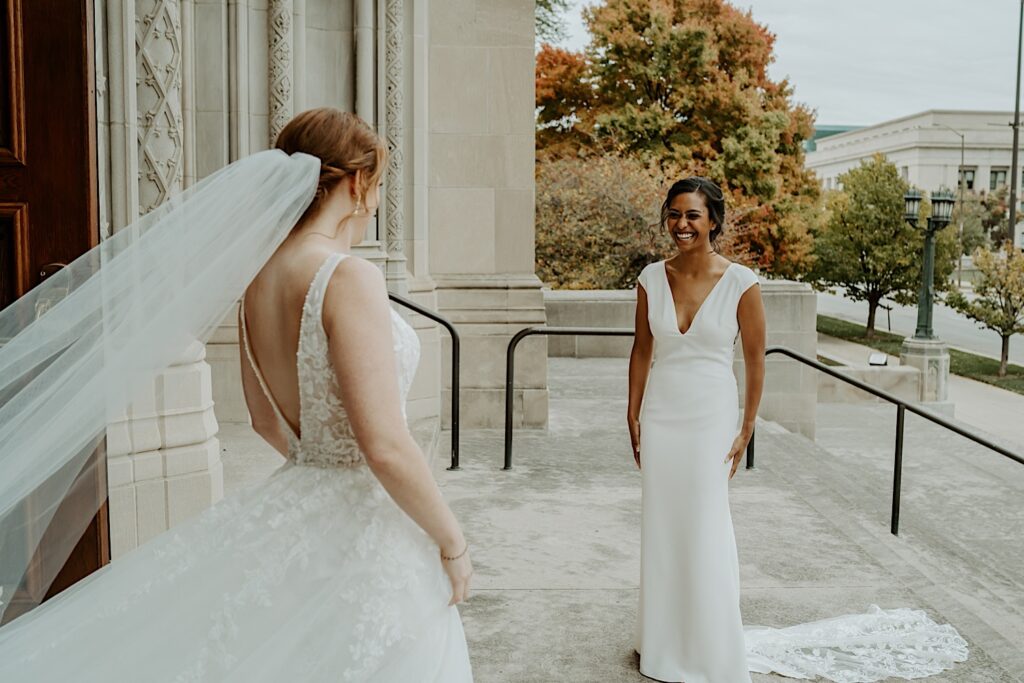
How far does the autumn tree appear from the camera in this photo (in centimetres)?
3294

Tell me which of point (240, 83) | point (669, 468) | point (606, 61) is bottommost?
point (669, 468)

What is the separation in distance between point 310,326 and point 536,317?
7834mm

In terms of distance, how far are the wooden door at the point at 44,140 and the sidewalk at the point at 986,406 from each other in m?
16.0

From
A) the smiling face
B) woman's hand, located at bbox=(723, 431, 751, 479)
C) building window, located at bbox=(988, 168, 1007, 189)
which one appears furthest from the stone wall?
building window, located at bbox=(988, 168, 1007, 189)

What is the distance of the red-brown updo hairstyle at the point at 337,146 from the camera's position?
8.04 feet

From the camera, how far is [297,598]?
2.49m

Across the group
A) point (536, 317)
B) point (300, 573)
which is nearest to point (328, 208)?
point (300, 573)

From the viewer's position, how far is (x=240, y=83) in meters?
7.89

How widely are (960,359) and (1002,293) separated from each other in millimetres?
2733

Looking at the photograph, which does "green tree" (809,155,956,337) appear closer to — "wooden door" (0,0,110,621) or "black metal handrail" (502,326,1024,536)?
"black metal handrail" (502,326,1024,536)

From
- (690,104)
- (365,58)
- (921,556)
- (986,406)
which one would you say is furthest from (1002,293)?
(921,556)

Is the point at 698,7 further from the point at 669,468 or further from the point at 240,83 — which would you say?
the point at 669,468

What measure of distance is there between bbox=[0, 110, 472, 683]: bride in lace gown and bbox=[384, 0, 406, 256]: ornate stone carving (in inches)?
249

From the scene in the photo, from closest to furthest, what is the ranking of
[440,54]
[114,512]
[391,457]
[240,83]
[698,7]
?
1. [391,457]
2. [114,512]
3. [240,83]
4. [440,54]
5. [698,7]
